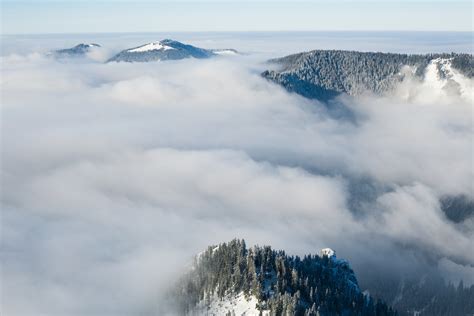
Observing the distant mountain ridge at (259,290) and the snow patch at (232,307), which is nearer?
the snow patch at (232,307)

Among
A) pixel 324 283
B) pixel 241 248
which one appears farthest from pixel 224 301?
pixel 324 283

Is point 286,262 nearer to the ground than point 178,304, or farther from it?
farther from it

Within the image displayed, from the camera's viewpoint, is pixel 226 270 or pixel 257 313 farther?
pixel 226 270

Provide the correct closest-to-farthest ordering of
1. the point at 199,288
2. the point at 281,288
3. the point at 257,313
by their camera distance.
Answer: the point at 257,313
the point at 281,288
the point at 199,288

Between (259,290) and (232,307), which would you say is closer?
(259,290)

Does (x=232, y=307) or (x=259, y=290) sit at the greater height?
(x=259, y=290)

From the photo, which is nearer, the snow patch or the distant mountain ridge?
the snow patch

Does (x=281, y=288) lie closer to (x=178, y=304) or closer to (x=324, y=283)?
(x=324, y=283)

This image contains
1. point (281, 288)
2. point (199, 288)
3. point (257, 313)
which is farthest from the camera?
point (199, 288)
